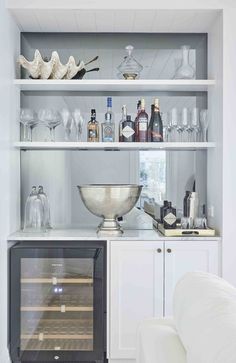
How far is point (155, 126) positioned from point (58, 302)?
1413mm

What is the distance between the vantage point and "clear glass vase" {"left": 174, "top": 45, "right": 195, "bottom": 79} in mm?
3378

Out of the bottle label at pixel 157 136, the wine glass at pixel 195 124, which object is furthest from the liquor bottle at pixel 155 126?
the wine glass at pixel 195 124

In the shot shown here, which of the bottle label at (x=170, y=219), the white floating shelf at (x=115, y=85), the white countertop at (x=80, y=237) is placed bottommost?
the white countertop at (x=80, y=237)

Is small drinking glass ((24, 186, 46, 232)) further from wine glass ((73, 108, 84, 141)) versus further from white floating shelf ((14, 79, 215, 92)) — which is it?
white floating shelf ((14, 79, 215, 92))

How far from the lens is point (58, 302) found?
3086 mm

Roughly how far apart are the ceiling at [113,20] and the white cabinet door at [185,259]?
5.10 ft

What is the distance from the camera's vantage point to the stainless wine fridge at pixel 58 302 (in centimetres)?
304

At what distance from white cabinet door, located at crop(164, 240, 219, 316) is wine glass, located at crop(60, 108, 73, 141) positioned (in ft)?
3.66

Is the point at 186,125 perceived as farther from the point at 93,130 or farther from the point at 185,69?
the point at 93,130

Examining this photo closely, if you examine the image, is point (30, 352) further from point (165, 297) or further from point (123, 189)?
point (123, 189)

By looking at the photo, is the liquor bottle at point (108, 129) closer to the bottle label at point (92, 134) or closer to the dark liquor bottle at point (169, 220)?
the bottle label at point (92, 134)

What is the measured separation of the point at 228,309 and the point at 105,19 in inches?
102

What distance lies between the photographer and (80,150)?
3.61 meters

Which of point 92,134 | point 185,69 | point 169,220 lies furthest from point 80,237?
point 185,69
